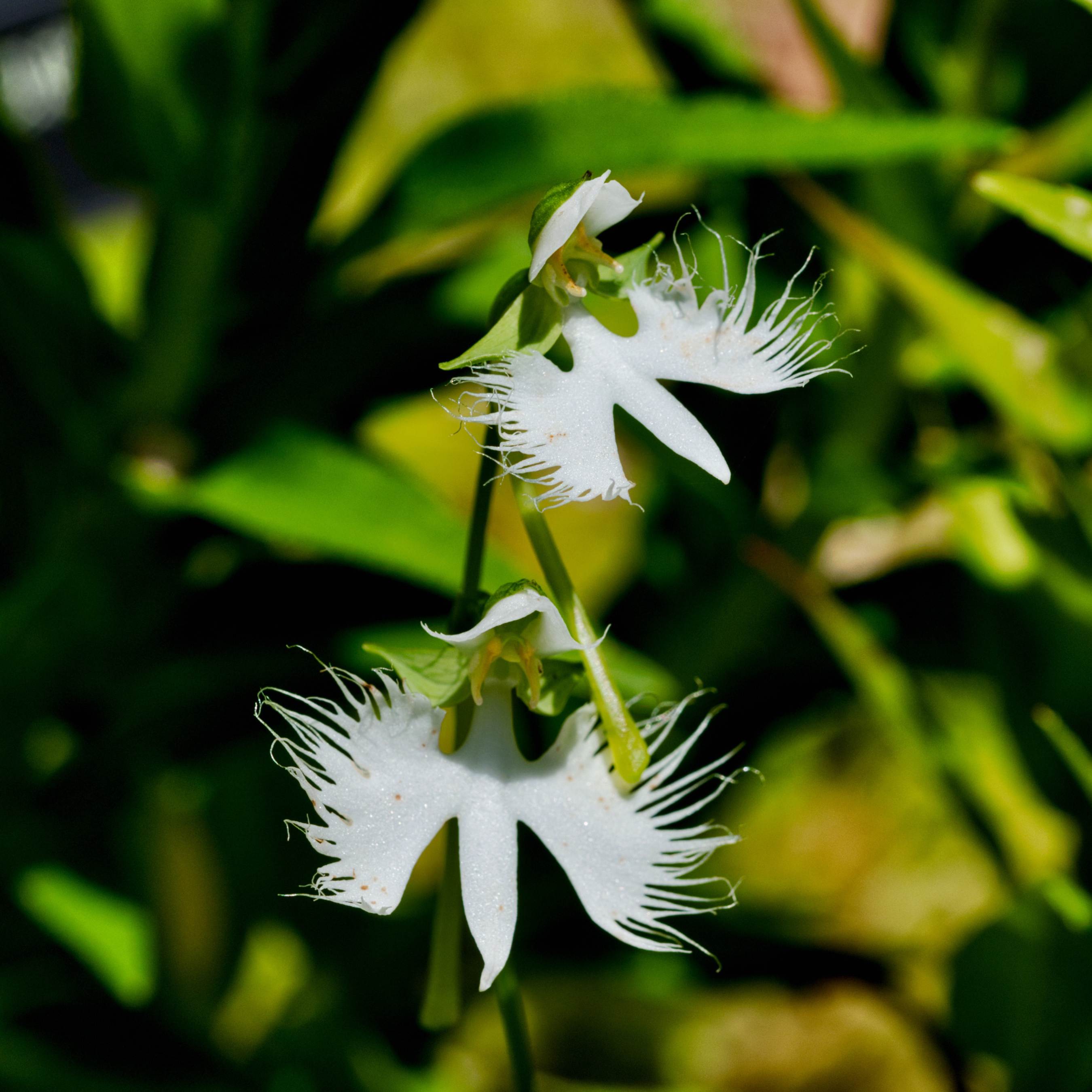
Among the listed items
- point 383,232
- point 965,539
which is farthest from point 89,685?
point 965,539

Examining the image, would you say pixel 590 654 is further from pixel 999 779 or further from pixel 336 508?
pixel 999 779

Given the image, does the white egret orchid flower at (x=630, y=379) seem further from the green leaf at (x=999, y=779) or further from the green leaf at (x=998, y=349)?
the green leaf at (x=999, y=779)

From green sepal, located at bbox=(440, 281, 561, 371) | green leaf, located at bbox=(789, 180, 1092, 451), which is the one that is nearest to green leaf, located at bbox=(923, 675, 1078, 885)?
green leaf, located at bbox=(789, 180, 1092, 451)

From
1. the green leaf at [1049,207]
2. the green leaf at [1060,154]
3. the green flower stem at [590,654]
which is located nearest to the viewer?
the green flower stem at [590,654]

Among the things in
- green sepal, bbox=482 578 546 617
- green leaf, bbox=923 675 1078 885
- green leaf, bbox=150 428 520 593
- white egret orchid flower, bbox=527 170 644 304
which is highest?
white egret orchid flower, bbox=527 170 644 304

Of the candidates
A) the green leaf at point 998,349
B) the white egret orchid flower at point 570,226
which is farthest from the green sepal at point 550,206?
the green leaf at point 998,349

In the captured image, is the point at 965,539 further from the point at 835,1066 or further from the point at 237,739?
the point at 835,1066

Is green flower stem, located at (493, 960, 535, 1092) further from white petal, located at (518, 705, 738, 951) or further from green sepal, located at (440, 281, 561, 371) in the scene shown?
green sepal, located at (440, 281, 561, 371)

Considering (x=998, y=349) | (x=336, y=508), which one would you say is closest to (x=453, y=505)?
(x=336, y=508)
